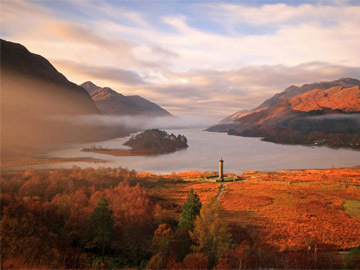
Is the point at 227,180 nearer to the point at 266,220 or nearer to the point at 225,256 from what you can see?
the point at 266,220

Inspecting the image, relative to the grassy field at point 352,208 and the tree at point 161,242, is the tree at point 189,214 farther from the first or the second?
the grassy field at point 352,208

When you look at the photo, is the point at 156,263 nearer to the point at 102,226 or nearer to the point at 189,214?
the point at 189,214

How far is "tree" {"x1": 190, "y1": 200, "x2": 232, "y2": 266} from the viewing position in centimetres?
A: 1460

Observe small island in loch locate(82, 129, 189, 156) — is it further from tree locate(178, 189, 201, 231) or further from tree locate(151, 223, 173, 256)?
tree locate(151, 223, 173, 256)

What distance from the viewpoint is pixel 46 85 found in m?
141

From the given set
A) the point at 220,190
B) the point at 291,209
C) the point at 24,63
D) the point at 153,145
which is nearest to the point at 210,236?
the point at 291,209

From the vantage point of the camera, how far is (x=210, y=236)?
1504 cm

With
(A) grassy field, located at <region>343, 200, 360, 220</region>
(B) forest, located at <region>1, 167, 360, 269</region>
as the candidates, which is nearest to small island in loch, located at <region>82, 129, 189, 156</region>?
(B) forest, located at <region>1, 167, 360, 269</region>

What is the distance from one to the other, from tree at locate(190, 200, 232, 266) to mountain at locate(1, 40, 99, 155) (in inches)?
2651

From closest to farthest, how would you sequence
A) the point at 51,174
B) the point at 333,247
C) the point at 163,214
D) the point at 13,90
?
the point at 333,247, the point at 163,214, the point at 51,174, the point at 13,90

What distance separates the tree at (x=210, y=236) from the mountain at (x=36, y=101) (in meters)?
67.3

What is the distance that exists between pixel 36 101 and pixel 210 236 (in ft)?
424

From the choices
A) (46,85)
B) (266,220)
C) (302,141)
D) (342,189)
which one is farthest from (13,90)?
(302,141)

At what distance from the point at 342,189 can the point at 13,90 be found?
430 feet
